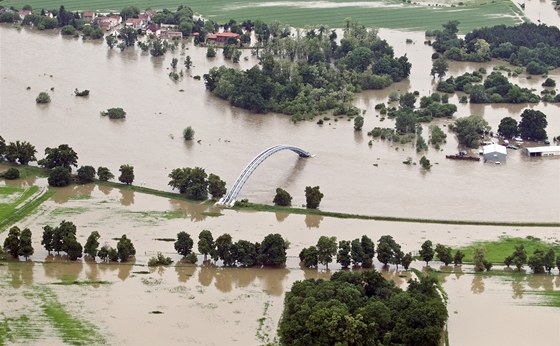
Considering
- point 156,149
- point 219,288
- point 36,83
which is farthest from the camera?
point 36,83

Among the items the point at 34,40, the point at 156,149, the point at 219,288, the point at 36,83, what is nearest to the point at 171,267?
the point at 219,288

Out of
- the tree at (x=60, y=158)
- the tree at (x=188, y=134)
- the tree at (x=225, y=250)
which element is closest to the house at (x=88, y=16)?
the tree at (x=188, y=134)

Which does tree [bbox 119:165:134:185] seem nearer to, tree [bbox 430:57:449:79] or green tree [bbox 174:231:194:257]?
green tree [bbox 174:231:194:257]

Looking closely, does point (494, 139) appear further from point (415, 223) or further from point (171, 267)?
point (171, 267)

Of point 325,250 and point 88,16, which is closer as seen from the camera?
point 325,250

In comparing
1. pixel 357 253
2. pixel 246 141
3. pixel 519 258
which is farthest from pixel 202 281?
pixel 246 141

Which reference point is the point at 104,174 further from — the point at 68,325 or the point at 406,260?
the point at 406,260
